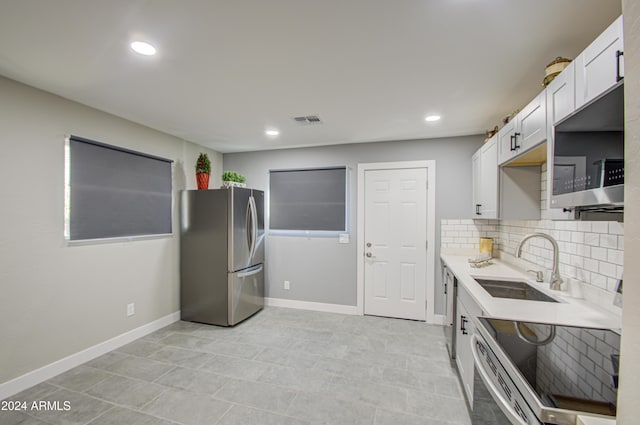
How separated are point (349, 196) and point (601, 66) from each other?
2958 mm

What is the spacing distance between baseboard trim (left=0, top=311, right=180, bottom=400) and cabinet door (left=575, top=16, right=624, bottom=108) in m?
4.09

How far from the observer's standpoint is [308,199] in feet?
13.4

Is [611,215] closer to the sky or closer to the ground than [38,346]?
closer to the sky

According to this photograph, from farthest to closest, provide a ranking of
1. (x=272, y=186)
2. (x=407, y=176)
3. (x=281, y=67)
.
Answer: (x=272, y=186)
(x=407, y=176)
(x=281, y=67)

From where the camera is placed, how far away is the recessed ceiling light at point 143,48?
1.64 meters

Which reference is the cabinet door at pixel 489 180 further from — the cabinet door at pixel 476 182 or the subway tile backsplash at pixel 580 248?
the subway tile backsplash at pixel 580 248

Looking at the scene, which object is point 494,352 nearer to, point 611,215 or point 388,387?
point 611,215

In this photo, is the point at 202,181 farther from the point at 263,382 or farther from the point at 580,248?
the point at 580,248

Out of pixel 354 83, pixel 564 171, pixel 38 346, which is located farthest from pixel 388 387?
pixel 38 346

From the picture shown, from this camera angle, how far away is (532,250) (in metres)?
2.54

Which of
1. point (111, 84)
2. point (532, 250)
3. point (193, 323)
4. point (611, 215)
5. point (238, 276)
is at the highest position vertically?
point (111, 84)

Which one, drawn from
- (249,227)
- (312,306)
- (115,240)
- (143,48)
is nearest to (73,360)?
(115,240)

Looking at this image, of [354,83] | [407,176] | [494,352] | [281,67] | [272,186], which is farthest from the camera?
[272,186]

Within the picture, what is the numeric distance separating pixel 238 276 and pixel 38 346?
183 cm
